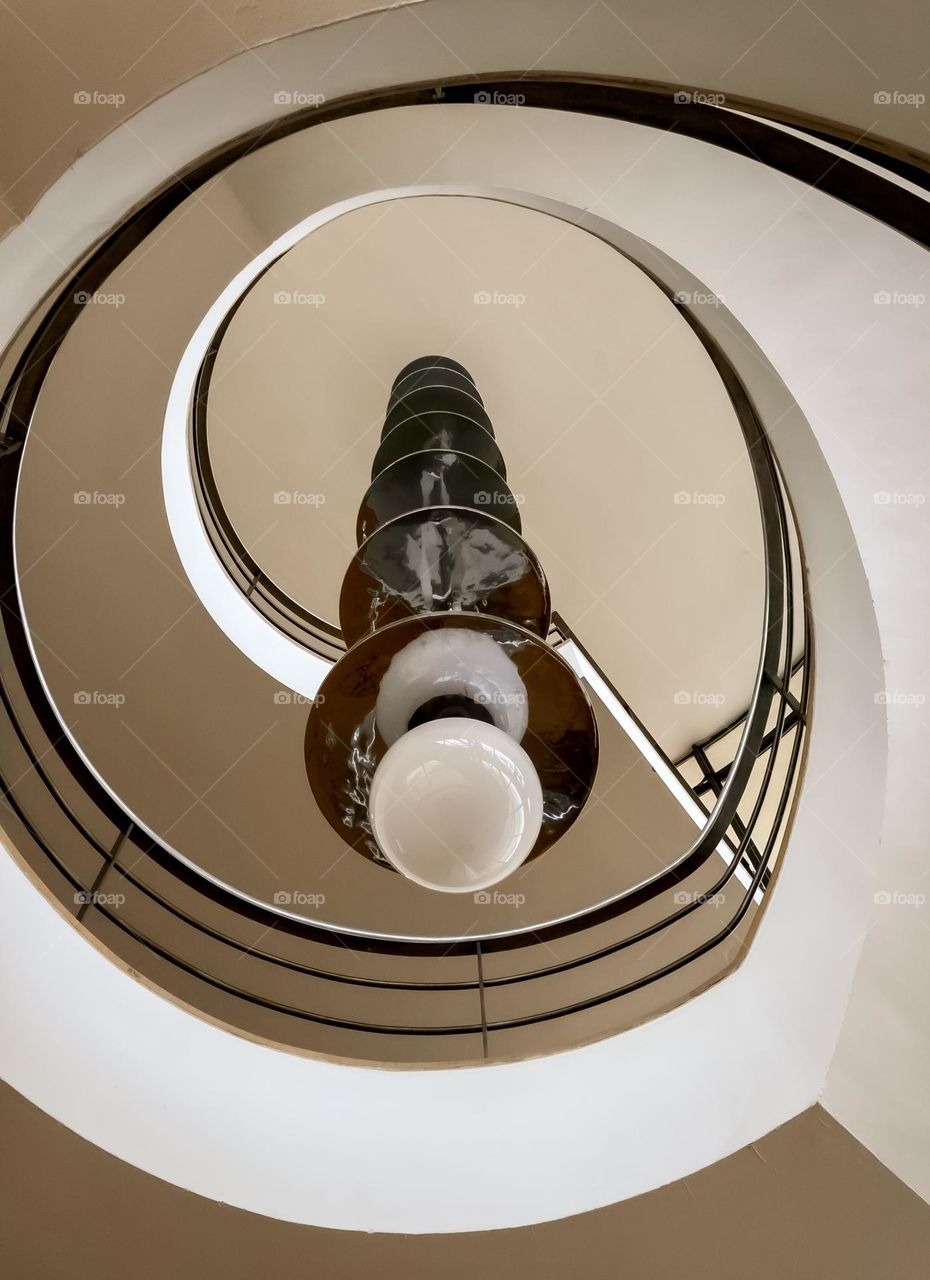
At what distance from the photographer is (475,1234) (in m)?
2.18

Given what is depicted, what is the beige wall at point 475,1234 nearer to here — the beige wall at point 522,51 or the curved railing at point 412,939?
the curved railing at point 412,939

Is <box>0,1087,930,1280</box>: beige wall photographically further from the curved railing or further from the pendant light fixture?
the pendant light fixture

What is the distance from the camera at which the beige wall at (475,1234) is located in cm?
210

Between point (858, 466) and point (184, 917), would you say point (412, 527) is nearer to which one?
point (858, 466)

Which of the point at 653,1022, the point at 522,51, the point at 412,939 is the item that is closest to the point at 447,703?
the point at 653,1022

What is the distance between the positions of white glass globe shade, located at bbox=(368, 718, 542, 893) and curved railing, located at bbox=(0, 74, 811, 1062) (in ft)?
2.95

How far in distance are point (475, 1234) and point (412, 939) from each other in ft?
3.48

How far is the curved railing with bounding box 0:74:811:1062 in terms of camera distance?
7.97ft

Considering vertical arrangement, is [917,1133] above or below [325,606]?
below

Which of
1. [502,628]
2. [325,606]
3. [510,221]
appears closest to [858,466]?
[502,628]

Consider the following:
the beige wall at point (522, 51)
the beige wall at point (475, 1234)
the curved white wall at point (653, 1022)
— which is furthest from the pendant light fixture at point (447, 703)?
the beige wall at point (522, 51)

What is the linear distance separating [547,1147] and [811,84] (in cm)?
230

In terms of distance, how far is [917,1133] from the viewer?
1.99 meters

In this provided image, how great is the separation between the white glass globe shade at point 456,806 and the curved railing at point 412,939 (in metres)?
0.90
